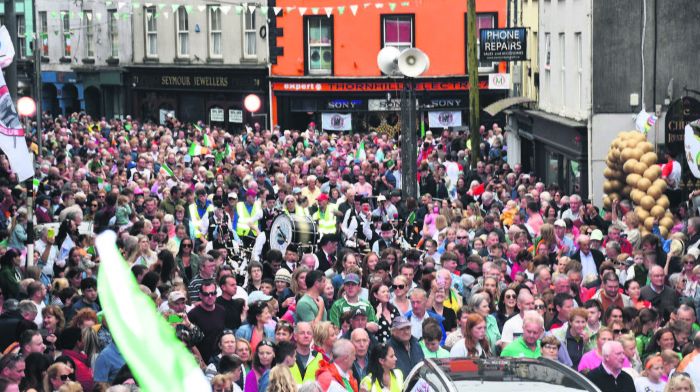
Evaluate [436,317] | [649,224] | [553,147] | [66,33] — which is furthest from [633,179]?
[66,33]

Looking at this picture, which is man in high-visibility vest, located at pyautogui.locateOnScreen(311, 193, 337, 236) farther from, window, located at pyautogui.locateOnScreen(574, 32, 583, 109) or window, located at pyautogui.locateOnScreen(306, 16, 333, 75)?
Answer: window, located at pyautogui.locateOnScreen(306, 16, 333, 75)

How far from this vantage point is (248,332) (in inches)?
472

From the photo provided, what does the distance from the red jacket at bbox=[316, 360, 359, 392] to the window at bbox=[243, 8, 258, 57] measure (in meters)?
37.7

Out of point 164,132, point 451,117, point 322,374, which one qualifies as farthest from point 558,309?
point 451,117

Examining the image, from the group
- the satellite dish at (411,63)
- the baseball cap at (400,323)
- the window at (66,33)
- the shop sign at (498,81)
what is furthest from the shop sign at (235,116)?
the baseball cap at (400,323)

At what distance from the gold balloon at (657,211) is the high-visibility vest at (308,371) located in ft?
35.2

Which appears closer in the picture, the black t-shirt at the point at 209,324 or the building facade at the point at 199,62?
the black t-shirt at the point at 209,324

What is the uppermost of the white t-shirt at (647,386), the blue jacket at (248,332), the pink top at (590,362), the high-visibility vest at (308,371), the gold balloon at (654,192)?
the gold balloon at (654,192)

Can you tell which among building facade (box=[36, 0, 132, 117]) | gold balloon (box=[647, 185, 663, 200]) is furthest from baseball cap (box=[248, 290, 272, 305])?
building facade (box=[36, 0, 132, 117])

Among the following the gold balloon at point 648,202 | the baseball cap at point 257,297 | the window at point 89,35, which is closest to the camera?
the baseball cap at point 257,297

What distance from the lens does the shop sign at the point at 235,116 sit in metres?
47.9

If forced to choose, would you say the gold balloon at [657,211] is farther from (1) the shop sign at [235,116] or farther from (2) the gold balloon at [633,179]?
(1) the shop sign at [235,116]

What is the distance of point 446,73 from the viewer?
45500mm

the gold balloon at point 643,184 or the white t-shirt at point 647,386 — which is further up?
the gold balloon at point 643,184
